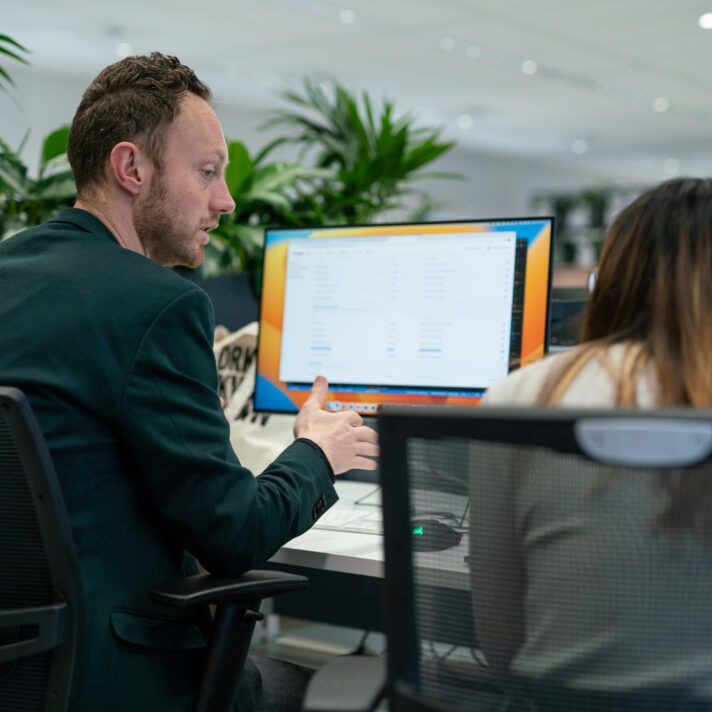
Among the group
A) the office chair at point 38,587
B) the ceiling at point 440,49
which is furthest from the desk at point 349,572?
the ceiling at point 440,49

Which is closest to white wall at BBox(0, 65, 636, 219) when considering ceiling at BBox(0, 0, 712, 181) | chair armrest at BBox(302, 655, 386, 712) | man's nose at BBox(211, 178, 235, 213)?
ceiling at BBox(0, 0, 712, 181)

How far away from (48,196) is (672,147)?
34.3 feet

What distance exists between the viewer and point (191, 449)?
1.02 m

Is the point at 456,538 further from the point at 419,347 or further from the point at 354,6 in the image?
the point at 354,6

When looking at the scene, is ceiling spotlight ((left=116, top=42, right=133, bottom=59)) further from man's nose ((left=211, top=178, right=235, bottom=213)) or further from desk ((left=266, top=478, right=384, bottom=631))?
man's nose ((left=211, top=178, right=235, bottom=213))

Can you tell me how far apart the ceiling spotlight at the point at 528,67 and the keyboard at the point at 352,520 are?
648 cm

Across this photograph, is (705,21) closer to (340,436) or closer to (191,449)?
(340,436)

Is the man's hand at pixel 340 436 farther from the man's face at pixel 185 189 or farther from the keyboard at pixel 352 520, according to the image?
the man's face at pixel 185 189

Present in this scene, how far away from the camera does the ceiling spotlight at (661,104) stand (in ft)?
28.5

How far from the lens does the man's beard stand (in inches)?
48.9

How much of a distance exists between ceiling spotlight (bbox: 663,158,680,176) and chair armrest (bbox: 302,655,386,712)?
1244 centimetres

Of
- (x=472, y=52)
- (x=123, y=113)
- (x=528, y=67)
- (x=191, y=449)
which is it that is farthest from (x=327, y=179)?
(x=528, y=67)

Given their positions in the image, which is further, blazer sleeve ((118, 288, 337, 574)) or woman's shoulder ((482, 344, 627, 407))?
blazer sleeve ((118, 288, 337, 574))

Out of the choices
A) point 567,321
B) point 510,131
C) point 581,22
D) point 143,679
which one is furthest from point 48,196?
point 510,131
